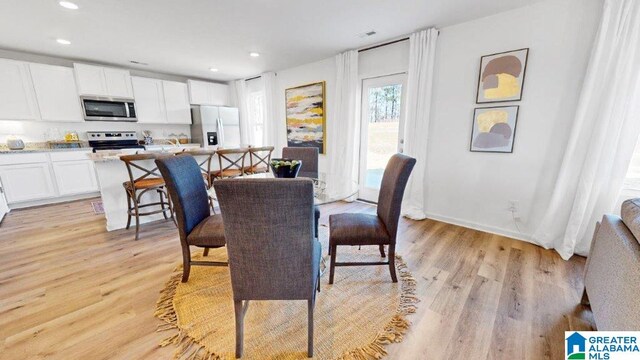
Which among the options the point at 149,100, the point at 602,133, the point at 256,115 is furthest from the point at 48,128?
the point at 602,133

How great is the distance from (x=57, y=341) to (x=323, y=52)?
4.03m

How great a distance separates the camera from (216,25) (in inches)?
107

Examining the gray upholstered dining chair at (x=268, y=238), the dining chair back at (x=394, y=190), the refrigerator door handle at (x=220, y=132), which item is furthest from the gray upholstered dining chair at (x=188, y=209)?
the refrigerator door handle at (x=220, y=132)

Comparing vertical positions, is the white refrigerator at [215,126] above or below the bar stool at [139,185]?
above

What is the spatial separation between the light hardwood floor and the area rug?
0.29ft

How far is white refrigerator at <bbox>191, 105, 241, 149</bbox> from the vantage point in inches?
207

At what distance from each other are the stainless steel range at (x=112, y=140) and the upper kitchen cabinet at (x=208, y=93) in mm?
1430

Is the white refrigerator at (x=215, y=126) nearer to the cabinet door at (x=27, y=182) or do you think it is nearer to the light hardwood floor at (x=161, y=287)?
the cabinet door at (x=27, y=182)

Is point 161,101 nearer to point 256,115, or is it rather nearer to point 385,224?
point 256,115

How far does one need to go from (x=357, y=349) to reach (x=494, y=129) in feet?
8.51

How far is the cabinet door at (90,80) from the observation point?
3956 millimetres

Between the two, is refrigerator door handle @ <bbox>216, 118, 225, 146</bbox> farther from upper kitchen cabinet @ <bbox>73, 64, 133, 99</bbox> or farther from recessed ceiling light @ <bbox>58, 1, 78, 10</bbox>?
recessed ceiling light @ <bbox>58, 1, 78, 10</bbox>

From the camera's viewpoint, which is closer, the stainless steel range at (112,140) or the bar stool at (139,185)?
the bar stool at (139,185)

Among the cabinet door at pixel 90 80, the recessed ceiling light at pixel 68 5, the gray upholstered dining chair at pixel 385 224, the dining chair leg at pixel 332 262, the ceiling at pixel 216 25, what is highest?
the ceiling at pixel 216 25
